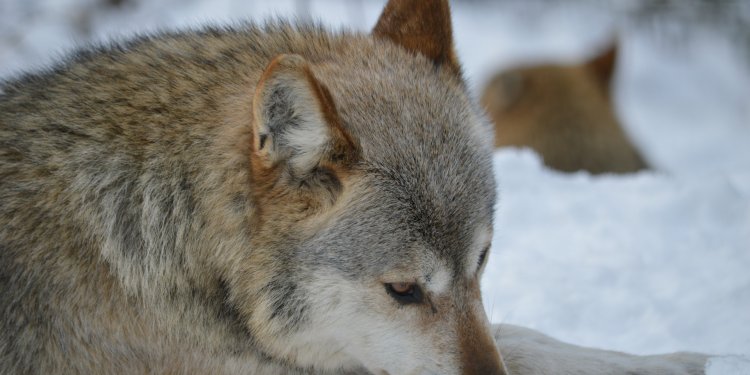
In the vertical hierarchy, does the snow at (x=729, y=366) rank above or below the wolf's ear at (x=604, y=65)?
below

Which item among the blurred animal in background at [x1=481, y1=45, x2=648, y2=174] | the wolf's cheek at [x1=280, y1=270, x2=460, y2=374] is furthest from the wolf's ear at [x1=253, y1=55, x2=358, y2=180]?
the blurred animal in background at [x1=481, y1=45, x2=648, y2=174]

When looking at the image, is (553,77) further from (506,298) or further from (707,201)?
(506,298)

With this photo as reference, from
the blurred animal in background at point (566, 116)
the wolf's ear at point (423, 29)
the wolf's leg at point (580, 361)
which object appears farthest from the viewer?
the blurred animal in background at point (566, 116)

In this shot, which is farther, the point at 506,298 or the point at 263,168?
the point at 506,298

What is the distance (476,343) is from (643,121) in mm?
10570

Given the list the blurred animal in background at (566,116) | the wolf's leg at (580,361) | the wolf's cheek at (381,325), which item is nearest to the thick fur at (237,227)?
the wolf's cheek at (381,325)

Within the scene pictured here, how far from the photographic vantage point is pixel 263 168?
2.75m

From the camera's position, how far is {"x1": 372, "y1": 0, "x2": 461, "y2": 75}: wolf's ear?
326cm

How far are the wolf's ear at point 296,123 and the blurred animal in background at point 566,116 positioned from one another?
4.90 metres

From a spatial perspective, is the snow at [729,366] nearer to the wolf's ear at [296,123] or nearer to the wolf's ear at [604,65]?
the wolf's ear at [296,123]

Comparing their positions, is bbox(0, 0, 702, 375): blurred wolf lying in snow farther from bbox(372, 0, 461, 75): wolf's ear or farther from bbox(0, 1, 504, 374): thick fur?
bbox(372, 0, 461, 75): wolf's ear

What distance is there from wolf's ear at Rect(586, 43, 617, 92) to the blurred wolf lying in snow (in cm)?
627

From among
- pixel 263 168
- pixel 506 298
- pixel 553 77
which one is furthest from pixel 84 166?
pixel 553 77

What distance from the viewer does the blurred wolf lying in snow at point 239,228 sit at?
2.77 meters
